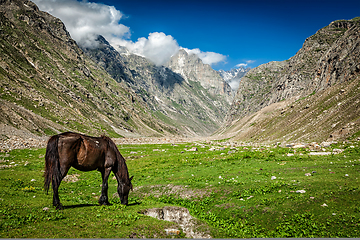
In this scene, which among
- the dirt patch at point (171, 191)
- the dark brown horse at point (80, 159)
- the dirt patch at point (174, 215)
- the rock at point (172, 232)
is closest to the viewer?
the rock at point (172, 232)

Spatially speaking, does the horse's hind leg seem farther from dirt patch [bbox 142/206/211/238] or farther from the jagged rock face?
the jagged rock face

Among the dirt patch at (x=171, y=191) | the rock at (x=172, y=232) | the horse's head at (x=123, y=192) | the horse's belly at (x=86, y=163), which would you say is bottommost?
the dirt patch at (x=171, y=191)

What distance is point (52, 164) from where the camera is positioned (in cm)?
1209

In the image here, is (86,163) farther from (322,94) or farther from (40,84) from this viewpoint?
(40,84)

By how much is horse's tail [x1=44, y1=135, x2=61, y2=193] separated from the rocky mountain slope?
2840 inches

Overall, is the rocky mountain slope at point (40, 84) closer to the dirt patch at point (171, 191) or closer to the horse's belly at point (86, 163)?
the dirt patch at point (171, 191)

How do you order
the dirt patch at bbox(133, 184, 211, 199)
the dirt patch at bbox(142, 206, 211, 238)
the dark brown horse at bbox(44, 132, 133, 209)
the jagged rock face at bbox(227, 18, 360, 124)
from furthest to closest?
the jagged rock face at bbox(227, 18, 360, 124)
the dirt patch at bbox(133, 184, 211, 199)
the dark brown horse at bbox(44, 132, 133, 209)
the dirt patch at bbox(142, 206, 211, 238)

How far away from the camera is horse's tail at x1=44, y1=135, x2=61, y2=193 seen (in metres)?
12.0

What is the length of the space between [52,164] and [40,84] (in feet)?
486

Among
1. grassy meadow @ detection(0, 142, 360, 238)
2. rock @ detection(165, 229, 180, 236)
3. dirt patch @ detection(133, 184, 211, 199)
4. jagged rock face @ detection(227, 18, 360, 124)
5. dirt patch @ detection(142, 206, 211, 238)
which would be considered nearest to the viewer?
grassy meadow @ detection(0, 142, 360, 238)

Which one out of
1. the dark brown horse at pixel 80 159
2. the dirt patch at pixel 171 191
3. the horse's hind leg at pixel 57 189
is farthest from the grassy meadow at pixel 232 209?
the dark brown horse at pixel 80 159

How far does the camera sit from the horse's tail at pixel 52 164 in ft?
39.2

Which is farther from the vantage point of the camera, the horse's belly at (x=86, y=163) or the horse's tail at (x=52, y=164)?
the horse's belly at (x=86, y=163)

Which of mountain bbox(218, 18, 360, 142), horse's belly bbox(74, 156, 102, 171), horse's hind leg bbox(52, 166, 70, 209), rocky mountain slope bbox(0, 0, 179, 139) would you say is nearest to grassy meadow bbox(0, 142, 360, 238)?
horse's hind leg bbox(52, 166, 70, 209)
